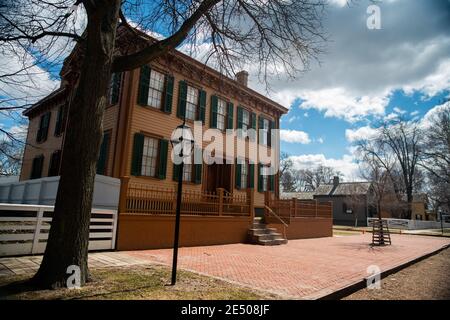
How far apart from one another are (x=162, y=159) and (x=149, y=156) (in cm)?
57

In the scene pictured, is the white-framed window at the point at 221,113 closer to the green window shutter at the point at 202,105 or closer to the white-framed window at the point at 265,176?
the green window shutter at the point at 202,105

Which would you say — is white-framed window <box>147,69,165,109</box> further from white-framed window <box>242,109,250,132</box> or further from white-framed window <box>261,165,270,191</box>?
white-framed window <box>261,165,270,191</box>

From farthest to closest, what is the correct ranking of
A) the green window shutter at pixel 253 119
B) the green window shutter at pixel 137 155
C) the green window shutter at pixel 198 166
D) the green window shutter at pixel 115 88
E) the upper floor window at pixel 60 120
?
the green window shutter at pixel 253 119
the upper floor window at pixel 60 120
the green window shutter at pixel 198 166
the green window shutter at pixel 115 88
the green window shutter at pixel 137 155

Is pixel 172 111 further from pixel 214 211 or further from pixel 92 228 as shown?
pixel 92 228

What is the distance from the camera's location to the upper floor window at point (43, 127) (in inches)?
732

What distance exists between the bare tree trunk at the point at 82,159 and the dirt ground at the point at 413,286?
4881mm

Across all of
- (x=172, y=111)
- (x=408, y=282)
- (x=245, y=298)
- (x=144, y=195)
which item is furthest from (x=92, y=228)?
(x=408, y=282)

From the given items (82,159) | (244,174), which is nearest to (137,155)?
(244,174)

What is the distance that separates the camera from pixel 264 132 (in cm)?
1866

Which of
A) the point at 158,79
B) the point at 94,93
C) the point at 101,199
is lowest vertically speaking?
the point at 101,199

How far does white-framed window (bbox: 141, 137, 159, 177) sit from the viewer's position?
40.5 feet

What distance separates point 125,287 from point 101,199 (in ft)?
17.7

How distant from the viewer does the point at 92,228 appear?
839cm

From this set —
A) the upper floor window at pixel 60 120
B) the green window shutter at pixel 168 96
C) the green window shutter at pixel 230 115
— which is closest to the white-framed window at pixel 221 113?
the green window shutter at pixel 230 115
